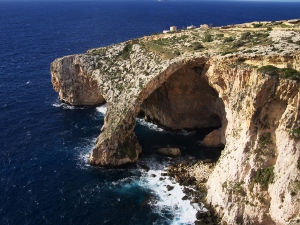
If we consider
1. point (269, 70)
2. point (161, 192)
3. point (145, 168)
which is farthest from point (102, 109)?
point (269, 70)

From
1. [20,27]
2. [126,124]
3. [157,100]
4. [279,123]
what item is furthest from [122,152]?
[20,27]

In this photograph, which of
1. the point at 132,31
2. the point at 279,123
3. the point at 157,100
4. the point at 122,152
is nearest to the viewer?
the point at 279,123

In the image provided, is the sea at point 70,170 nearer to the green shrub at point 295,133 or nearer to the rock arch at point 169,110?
the rock arch at point 169,110

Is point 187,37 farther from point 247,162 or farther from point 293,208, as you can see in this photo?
point 293,208

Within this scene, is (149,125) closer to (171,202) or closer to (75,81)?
(75,81)

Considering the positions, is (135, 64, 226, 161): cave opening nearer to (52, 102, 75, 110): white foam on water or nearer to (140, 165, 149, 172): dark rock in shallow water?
(140, 165, 149, 172): dark rock in shallow water
